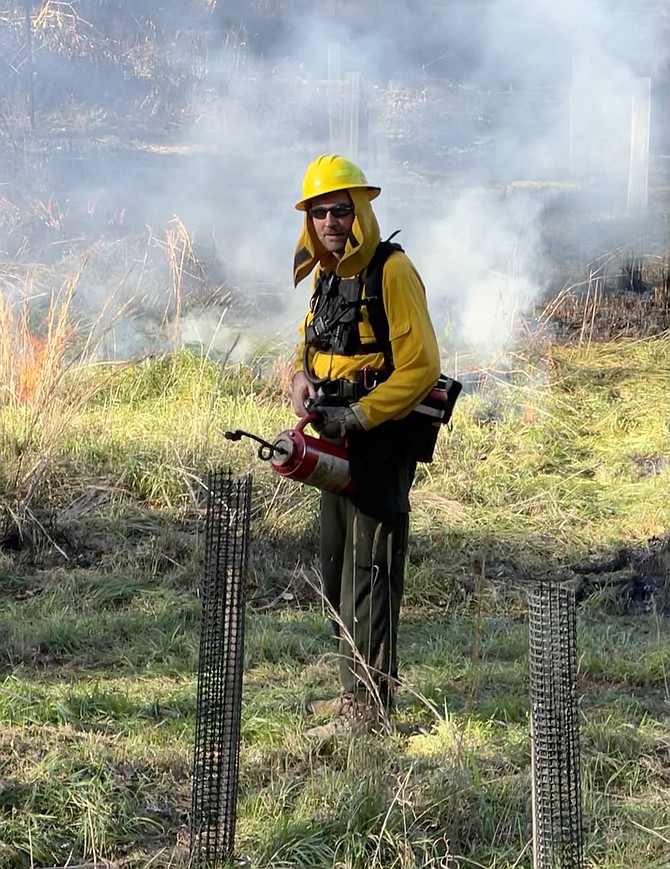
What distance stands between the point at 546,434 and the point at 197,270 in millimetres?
4215

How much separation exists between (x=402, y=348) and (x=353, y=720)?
1258 millimetres

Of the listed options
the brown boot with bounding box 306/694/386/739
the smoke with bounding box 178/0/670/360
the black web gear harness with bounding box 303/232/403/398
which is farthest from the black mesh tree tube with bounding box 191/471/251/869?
the smoke with bounding box 178/0/670/360

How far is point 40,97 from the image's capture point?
1298cm

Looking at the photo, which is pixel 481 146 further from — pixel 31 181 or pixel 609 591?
pixel 609 591

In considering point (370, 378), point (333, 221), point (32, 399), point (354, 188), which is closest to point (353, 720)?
point (370, 378)

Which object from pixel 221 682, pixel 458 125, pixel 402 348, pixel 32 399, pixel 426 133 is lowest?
pixel 221 682

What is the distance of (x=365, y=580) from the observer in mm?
3816

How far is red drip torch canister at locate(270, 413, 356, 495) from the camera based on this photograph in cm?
358

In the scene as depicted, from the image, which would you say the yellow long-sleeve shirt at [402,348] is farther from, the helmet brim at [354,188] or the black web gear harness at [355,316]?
the helmet brim at [354,188]

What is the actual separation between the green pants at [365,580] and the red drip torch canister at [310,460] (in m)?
0.19

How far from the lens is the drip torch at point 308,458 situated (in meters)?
3.57

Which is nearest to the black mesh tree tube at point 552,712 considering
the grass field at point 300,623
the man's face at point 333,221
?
the grass field at point 300,623

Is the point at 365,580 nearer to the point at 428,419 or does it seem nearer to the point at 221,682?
the point at 428,419

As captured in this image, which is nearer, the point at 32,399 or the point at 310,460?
the point at 310,460
